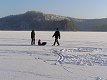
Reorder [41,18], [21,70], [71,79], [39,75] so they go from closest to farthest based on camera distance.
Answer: [71,79] < [39,75] < [21,70] < [41,18]

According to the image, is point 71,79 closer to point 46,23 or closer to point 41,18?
point 46,23

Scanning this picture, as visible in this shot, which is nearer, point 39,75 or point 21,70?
point 39,75

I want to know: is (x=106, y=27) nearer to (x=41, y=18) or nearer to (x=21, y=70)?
(x=41, y=18)

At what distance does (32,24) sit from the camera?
542 ft

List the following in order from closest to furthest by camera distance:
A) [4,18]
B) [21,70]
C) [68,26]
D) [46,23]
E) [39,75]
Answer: [39,75] < [21,70] < [68,26] < [46,23] < [4,18]

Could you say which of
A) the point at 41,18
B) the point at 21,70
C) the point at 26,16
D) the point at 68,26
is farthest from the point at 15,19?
the point at 21,70

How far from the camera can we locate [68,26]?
141250 millimetres

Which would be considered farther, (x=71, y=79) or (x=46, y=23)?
(x=46, y=23)

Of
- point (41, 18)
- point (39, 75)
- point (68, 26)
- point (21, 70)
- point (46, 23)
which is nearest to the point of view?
point (39, 75)

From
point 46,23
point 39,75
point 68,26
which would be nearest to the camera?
point 39,75

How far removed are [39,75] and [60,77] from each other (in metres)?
0.58

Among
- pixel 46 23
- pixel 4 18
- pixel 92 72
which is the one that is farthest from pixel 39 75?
pixel 4 18

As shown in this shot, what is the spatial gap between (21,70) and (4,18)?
186 metres

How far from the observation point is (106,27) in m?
162
